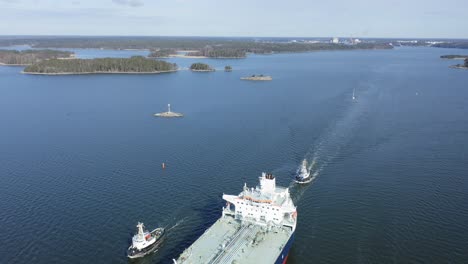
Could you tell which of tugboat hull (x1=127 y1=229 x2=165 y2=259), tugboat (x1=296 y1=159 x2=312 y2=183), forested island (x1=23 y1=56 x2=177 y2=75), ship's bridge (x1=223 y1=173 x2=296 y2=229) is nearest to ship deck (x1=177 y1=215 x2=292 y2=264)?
ship's bridge (x1=223 y1=173 x2=296 y2=229)

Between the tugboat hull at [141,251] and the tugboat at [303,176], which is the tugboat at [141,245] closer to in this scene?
the tugboat hull at [141,251]

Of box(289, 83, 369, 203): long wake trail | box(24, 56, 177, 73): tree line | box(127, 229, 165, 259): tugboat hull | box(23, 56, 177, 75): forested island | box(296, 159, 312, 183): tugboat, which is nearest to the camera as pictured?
box(127, 229, 165, 259): tugboat hull

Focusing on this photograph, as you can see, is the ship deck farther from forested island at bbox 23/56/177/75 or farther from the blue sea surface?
forested island at bbox 23/56/177/75

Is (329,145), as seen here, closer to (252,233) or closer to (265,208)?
(265,208)

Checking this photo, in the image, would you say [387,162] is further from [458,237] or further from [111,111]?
[111,111]

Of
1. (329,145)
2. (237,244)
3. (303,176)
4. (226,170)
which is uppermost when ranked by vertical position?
(329,145)

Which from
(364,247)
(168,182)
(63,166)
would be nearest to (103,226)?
(168,182)

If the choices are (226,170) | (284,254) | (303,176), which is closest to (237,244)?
(284,254)
